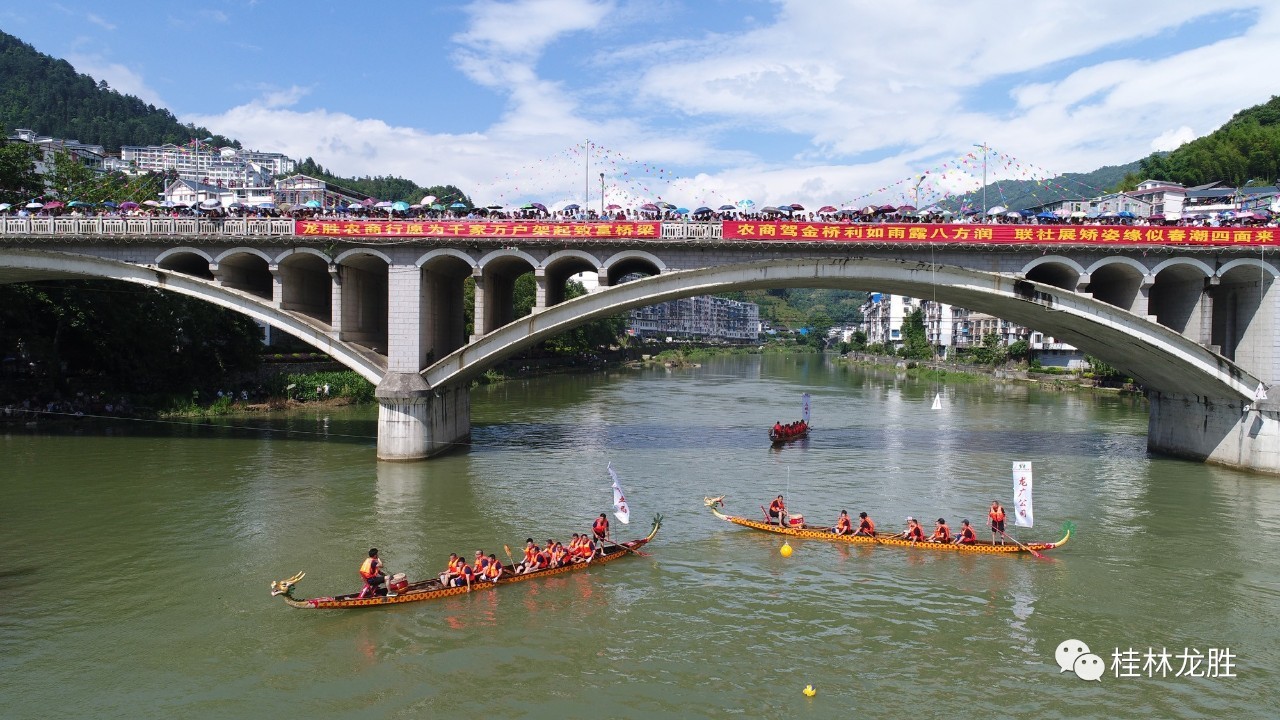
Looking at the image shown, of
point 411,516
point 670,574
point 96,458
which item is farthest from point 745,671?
point 96,458

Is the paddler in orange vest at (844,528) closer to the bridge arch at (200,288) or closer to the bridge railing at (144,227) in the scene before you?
the bridge arch at (200,288)

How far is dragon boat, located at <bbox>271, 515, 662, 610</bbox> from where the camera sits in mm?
17609

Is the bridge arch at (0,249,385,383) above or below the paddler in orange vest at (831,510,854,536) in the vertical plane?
above

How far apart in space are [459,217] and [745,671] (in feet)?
83.2

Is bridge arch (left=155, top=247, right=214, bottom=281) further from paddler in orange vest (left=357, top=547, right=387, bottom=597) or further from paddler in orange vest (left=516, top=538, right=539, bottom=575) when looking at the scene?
paddler in orange vest (left=516, top=538, right=539, bottom=575)

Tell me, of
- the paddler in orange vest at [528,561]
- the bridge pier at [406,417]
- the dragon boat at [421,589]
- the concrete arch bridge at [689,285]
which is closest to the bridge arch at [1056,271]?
the concrete arch bridge at [689,285]

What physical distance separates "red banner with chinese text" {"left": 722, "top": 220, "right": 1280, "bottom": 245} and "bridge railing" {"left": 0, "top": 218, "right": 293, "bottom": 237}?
1950 centimetres

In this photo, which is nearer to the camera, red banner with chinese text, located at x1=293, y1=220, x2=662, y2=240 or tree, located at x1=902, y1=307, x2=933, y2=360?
red banner with chinese text, located at x1=293, y1=220, x2=662, y2=240

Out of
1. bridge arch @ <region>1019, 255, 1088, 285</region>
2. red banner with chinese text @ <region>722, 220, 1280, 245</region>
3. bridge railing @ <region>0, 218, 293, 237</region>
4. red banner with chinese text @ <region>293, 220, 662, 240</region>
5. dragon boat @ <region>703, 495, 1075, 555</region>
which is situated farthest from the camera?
bridge railing @ <region>0, 218, 293, 237</region>

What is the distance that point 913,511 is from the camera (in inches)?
1109

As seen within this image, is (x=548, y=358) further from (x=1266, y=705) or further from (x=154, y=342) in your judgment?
(x=1266, y=705)

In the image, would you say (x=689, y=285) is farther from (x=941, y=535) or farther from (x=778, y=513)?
(x=941, y=535)

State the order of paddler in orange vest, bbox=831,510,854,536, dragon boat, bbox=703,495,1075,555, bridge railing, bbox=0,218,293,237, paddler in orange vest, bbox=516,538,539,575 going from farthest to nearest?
bridge railing, bbox=0,218,293,237 → paddler in orange vest, bbox=831,510,854,536 → dragon boat, bbox=703,495,1075,555 → paddler in orange vest, bbox=516,538,539,575

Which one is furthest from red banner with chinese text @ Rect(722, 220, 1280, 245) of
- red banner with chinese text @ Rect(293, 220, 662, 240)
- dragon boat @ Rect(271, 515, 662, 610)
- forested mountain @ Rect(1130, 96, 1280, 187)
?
forested mountain @ Rect(1130, 96, 1280, 187)
